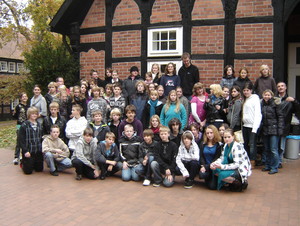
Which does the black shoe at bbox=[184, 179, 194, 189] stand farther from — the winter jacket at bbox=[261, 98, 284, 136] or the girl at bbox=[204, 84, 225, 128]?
the winter jacket at bbox=[261, 98, 284, 136]

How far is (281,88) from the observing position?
7.24m

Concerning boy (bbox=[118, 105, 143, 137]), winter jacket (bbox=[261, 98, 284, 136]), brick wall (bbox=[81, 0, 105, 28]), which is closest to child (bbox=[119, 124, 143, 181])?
boy (bbox=[118, 105, 143, 137])

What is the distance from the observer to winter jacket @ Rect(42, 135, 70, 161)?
7.31 metres

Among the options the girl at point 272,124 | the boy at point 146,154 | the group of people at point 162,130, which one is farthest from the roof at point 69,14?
the girl at point 272,124

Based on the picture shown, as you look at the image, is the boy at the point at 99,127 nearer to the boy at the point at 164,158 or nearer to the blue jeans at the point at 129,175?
the blue jeans at the point at 129,175

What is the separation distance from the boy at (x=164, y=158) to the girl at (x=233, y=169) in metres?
0.80

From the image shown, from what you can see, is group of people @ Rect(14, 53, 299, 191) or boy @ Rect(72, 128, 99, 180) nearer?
group of people @ Rect(14, 53, 299, 191)

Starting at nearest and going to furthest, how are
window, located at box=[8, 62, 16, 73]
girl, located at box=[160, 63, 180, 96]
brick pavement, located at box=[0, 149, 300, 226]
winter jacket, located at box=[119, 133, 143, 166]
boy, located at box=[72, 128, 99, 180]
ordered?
brick pavement, located at box=[0, 149, 300, 226]
boy, located at box=[72, 128, 99, 180]
winter jacket, located at box=[119, 133, 143, 166]
girl, located at box=[160, 63, 180, 96]
window, located at box=[8, 62, 16, 73]

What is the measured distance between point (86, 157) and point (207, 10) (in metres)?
5.48

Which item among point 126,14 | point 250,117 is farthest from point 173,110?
point 126,14

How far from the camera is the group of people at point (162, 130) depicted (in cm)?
628

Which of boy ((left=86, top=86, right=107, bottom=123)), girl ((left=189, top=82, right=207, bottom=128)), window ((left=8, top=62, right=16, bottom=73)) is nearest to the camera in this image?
girl ((left=189, top=82, right=207, bottom=128))

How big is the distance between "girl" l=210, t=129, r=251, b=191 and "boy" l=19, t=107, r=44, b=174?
12.4ft

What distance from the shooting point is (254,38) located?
363 inches
